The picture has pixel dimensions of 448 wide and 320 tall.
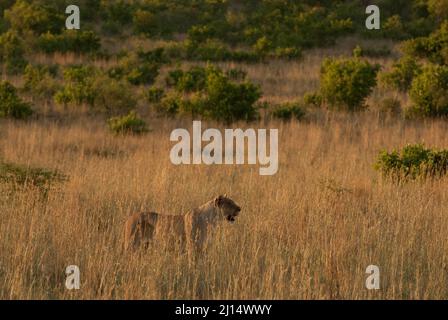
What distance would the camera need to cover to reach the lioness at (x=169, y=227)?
6.52m

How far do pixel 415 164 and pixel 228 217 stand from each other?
4829 mm

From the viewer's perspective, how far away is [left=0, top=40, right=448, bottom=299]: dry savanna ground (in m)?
5.76

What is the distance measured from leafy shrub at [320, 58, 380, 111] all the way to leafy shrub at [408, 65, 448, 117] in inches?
51.9

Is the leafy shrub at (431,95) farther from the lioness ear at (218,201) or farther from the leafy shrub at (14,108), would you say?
the lioness ear at (218,201)

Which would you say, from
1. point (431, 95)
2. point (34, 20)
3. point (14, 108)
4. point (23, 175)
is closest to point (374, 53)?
point (431, 95)

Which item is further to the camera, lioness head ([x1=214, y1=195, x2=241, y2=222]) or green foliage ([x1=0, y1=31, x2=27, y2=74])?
green foliage ([x1=0, y1=31, x2=27, y2=74])

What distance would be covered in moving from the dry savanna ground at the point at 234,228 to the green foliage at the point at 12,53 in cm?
938

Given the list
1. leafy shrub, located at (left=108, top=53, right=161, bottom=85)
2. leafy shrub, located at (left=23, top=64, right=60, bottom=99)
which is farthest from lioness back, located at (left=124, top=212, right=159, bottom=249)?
leafy shrub, located at (left=108, top=53, right=161, bottom=85)

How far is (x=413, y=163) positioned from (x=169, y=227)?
5.38 meters

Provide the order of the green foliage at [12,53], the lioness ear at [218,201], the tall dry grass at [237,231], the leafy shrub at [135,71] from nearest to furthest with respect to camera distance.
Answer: the tall dry grass at [237,231] → the lioness ear at [218,201] → the leafy shrub at [135,71] → the green foliage at [12,53]

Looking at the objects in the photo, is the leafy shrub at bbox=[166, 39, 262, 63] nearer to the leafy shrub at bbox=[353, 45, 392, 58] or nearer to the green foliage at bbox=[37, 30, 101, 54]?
the green foliage at bbox=[37, 30, 101, 54]

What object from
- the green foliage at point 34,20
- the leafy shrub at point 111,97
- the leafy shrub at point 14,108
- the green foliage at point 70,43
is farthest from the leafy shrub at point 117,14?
the leafy shrub at point 14,108

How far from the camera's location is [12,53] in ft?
77.8

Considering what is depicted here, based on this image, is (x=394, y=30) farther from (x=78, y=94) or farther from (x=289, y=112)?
(x=78, y=94)
